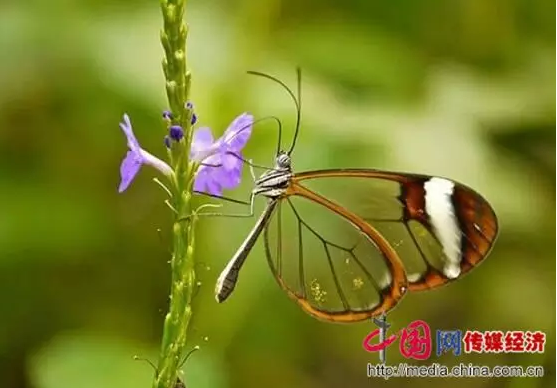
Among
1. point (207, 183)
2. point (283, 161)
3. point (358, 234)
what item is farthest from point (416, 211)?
point (207, 183)

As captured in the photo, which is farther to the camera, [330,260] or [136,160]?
[330,260]

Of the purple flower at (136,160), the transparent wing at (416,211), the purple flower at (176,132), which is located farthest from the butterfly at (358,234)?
the purple flower at (176,132)

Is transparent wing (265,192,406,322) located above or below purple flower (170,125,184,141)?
below

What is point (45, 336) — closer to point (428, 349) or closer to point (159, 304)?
point (159, 304)

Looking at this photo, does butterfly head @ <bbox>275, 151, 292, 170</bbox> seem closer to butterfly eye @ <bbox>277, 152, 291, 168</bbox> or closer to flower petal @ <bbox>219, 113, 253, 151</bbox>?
butterfly eye @ <bbox>277, 152, 291, 168</bbox>

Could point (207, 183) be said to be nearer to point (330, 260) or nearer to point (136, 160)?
point (136, 160)

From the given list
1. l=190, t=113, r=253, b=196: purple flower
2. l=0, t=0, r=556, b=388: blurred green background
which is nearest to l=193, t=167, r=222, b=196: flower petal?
l=190, t=113, r=253, b=196: purple flower

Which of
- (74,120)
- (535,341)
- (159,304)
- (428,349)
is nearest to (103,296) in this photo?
(159,304)
